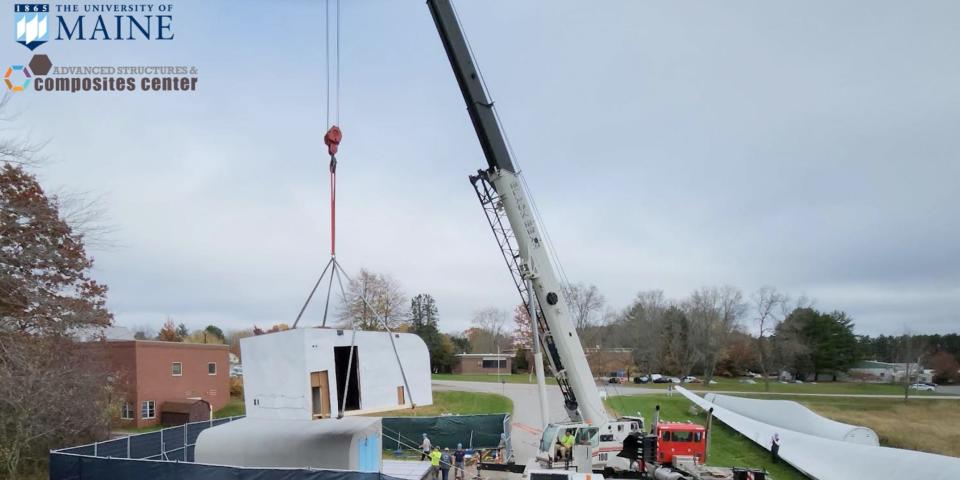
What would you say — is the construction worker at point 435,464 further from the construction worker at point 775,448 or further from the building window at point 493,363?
the building window at point 493,363

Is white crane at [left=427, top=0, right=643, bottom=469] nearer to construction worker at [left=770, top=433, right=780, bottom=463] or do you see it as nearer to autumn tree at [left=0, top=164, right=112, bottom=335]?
construction worker at [left=770, top=433, right=780, bottom=463]

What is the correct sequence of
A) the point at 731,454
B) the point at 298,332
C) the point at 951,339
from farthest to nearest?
the point at 951,339 → the point at 731,454 → the point at 298,332

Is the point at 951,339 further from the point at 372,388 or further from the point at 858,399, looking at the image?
the point at 372,388

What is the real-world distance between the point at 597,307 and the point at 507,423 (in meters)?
48.6

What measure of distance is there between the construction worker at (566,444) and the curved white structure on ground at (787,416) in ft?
38.3

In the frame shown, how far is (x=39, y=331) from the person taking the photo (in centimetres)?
1912

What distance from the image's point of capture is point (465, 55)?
1565 cm

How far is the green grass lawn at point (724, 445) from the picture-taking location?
20.0 metres

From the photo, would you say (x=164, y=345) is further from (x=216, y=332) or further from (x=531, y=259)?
(x=216, y=332)

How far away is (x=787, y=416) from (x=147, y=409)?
31967 millimetres

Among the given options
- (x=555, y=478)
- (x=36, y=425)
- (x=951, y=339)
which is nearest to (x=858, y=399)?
(x=555, y=478)

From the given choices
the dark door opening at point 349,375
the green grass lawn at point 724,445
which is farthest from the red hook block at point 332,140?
the green grass lawn at point 724,445

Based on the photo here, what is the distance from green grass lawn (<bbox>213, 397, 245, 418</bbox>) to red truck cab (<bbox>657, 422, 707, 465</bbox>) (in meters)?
27.4

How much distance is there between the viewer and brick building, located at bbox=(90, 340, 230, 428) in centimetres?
3192
